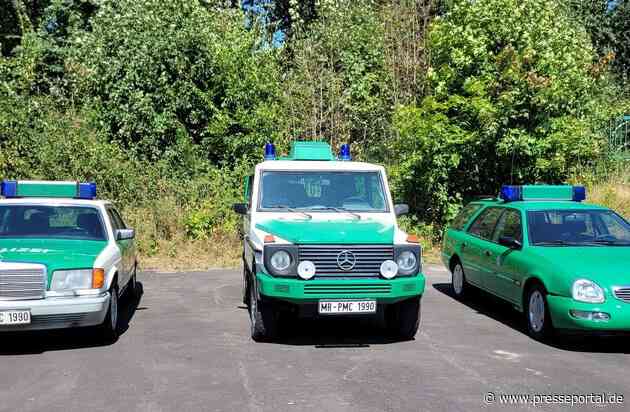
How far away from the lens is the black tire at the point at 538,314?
7711mm

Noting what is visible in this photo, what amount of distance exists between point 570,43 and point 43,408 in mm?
15633

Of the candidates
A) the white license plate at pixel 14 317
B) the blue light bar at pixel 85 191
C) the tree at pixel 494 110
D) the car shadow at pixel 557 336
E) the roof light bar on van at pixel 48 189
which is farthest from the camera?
the tree at pixel 494 110

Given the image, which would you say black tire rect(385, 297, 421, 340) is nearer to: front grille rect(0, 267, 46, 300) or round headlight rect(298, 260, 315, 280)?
round headlight rect(298, 260, 315, 280)

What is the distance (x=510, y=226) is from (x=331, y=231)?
3.06 metres

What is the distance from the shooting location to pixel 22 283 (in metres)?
7.03

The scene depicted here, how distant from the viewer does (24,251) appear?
7.36 meters

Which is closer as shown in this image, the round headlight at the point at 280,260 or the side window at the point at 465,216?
the round headlight at the point at 280,260

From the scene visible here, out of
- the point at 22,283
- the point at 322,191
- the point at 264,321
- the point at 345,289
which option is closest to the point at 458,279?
the point at 322,191

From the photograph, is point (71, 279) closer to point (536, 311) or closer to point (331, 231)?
point (331, 231)

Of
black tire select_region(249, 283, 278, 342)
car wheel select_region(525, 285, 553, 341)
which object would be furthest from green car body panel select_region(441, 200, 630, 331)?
black tire select_region(249, 283, 278, 342)

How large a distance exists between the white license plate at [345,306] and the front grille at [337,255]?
29 cm

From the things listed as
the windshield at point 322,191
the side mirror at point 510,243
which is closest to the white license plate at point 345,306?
the windshield at point 322,191

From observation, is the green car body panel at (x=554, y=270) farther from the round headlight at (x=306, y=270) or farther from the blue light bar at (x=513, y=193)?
the round headlight at (x=306, y=270)

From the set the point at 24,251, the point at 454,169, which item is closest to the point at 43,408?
the point at 24,251
